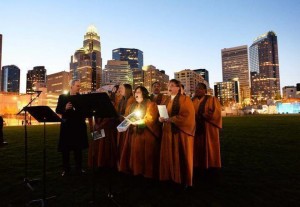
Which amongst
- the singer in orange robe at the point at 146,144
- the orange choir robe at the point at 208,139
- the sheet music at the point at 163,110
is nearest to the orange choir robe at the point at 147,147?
the singer in orange robe at the point at 146,144

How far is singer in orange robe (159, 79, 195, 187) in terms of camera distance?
5738 mm

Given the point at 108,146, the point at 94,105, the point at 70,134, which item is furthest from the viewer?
the point at 108,146

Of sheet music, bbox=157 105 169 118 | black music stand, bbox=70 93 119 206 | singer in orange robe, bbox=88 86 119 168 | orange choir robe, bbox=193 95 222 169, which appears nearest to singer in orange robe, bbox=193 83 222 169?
orange choir robe, bbox=193 95 222 169

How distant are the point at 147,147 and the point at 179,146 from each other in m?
0.80

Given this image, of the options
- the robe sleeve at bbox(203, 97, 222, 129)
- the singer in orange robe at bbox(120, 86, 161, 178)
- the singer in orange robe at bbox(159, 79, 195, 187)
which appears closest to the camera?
the singer in orange robe at bbox(159, 79, 195, 187)

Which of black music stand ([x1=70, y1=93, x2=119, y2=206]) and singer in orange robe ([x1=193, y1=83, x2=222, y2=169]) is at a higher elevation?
black music stand ([x1=70, y1=93, x2=119, y2=206])

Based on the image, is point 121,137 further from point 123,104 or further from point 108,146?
point 123,104

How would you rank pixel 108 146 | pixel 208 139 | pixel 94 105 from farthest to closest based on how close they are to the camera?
pixel 108 146
pixel 208 139
pixel 94 105

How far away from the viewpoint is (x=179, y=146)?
231 inches

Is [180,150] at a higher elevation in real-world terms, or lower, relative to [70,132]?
lower

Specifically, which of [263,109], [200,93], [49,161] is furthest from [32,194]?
[263,109]

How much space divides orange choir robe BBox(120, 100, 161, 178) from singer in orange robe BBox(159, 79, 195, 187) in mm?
330

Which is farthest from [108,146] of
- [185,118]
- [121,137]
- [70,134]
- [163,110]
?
[185,118]

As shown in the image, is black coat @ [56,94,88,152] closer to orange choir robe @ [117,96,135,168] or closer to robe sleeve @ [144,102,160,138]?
orange choir robe @ [117,96,135,168]
